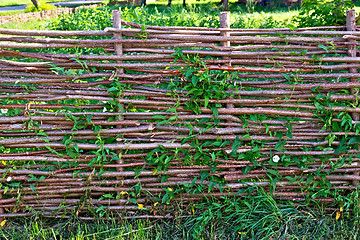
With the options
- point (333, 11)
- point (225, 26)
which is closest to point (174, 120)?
point (225, 26)

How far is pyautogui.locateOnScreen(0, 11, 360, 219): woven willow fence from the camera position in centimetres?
266

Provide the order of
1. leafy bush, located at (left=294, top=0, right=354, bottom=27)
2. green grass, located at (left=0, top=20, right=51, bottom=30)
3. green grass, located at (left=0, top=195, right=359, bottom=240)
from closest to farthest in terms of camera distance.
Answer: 1. green grass, located at (left=0, top=195, right=359, bottom=240)
2. leafy bush, located at (left=294, top=0, right=354, bottom=27)
3. green grass, located at (left=0, top=20, right=51, bottom=30)

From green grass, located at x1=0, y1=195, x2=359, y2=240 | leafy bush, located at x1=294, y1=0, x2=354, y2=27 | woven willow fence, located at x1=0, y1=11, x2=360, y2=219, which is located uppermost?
leafy bush, located at x1=294, y1=0, x2=354, y2=27

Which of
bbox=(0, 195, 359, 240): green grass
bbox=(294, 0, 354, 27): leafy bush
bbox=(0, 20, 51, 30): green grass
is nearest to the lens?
bbox=(0, 195, 359, 240): green grass

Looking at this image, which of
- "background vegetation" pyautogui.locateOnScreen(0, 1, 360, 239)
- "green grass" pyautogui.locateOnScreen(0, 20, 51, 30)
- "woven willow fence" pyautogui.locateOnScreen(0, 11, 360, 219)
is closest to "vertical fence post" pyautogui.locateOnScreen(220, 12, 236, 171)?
"woven willow fence" pyautogui.locateOnScreen(0, 11, 360, 219)

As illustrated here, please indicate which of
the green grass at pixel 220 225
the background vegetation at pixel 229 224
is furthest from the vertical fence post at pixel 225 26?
the green grass at pixel 220 225

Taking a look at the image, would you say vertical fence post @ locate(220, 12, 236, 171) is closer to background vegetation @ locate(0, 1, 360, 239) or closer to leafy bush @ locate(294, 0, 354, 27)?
background vegetation @ locate(0, 1, 360, 239)

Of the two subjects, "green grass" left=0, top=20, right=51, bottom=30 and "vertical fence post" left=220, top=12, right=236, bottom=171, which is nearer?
"vertical fence post" left=220, top=12, right=236, bottom=171

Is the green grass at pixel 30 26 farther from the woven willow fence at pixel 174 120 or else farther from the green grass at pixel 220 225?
the green grass at pixel 220 225

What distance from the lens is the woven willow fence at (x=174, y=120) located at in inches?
105

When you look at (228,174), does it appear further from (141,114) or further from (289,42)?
(289,42)

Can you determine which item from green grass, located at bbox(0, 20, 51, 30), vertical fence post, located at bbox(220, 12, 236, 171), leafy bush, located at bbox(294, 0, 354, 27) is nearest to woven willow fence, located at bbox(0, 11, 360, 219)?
vertical fence post, located at bbox(220, 12, 236, 171)

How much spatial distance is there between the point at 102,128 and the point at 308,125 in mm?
1712

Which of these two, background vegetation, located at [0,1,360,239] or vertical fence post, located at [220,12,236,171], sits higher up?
vertical fence post, located at [220,12,236,171]
